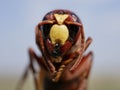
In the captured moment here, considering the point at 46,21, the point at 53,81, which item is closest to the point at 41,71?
the point at 53,81

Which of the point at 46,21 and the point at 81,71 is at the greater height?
the point at 46,21

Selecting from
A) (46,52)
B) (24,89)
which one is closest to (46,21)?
(46,52)

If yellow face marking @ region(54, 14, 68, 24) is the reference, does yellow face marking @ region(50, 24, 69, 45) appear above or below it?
below

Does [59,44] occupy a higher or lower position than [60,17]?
lower

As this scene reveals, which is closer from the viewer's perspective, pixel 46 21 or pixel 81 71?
pixel 46 21

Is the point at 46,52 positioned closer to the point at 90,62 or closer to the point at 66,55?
the point at 66,55

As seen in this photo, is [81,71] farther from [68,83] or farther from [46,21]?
[46,21]
